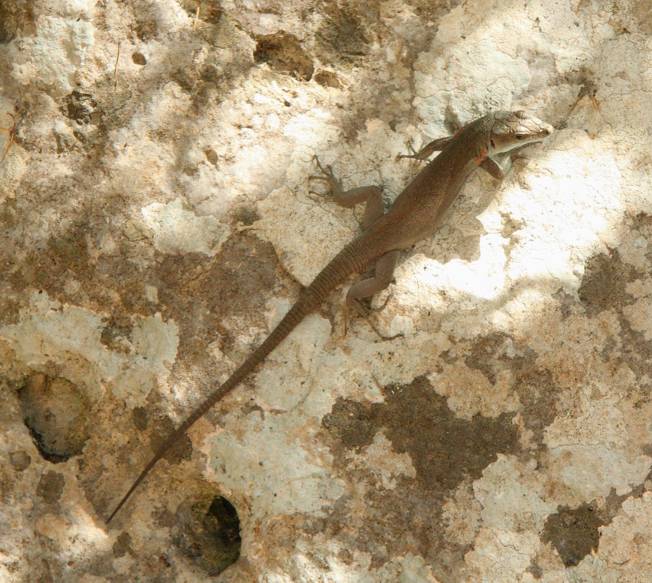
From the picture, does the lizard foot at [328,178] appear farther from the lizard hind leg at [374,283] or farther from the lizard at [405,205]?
the lizard hind leg at [374,283]

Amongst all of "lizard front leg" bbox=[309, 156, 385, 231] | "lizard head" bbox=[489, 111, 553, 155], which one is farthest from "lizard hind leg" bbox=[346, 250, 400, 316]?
"lizard head" bbox=[489, 111, 553, 155]

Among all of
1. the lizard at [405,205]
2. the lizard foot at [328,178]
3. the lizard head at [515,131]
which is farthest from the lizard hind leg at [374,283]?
the lizard head at [515,131]

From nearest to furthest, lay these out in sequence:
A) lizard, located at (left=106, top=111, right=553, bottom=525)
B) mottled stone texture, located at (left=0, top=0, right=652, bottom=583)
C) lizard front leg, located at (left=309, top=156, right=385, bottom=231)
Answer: mottled stone texture, located at (left=0, top=0, right=652, bottom=583) → lizard, located at (left=106, top=111, right=553, bottom=525) → lizard front leg, located at (left=309, top=156, right=385, bottom=231)

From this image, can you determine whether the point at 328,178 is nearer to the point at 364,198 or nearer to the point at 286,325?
the point at 364,198

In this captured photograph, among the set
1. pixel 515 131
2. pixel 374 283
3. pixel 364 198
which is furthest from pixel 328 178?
pixel 515 131

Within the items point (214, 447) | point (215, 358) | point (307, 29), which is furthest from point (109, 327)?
point (307, 29)

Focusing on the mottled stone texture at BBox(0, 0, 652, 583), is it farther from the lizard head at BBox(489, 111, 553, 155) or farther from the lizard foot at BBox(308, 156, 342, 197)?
the lizard head at BBox(489, 111, 553, 155)

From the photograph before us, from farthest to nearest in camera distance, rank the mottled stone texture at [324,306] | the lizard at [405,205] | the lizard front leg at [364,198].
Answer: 1. the lizard front leg at [364,198]
2. the lizard at [405,205]
3. the mottled stone texture at [324,306]

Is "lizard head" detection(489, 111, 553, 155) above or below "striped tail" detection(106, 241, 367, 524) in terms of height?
above
